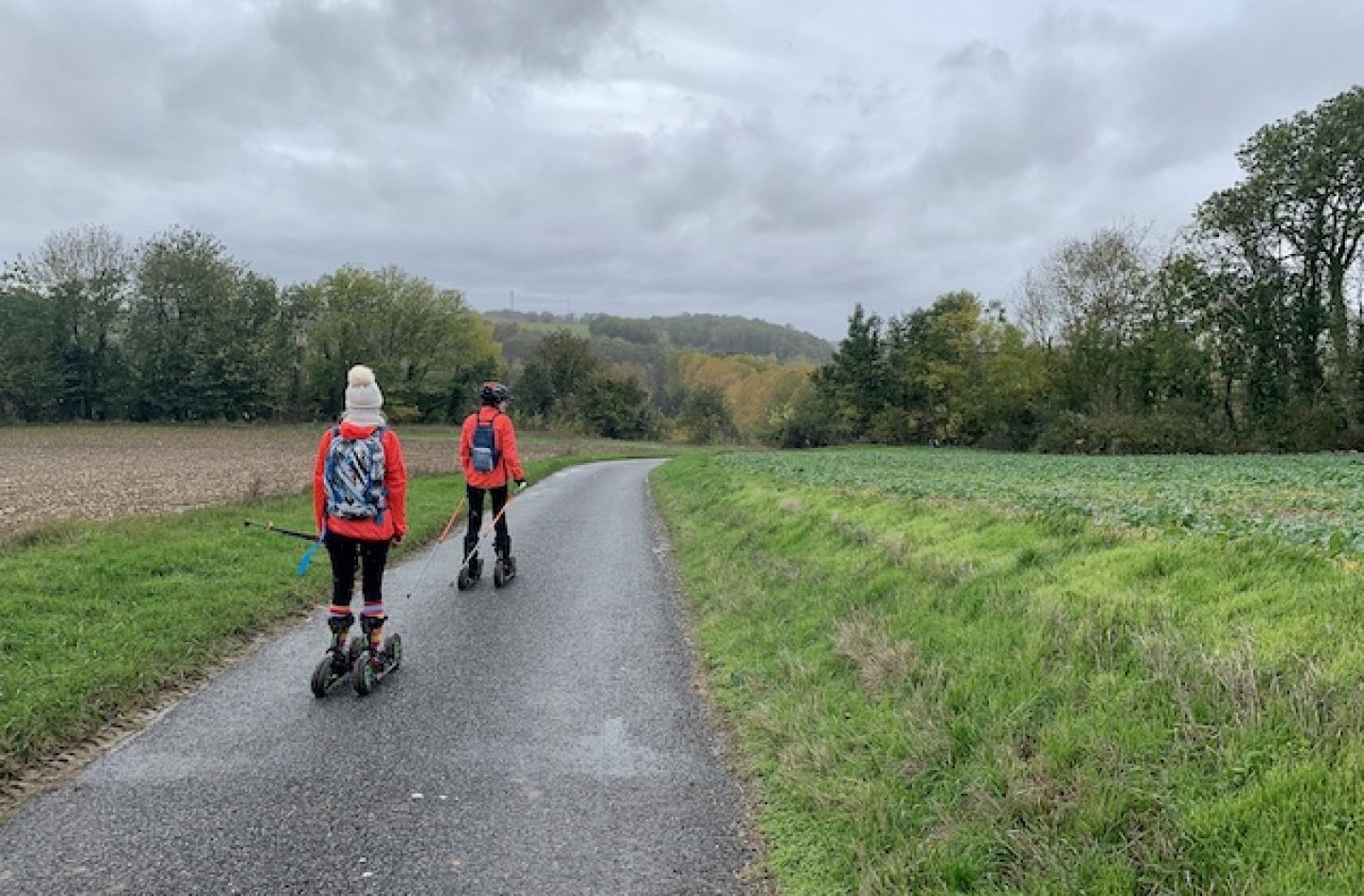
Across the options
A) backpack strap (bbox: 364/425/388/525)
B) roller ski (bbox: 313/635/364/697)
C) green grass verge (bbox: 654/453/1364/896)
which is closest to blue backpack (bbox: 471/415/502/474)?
backpack strap (bbox: 364/425/388/525)

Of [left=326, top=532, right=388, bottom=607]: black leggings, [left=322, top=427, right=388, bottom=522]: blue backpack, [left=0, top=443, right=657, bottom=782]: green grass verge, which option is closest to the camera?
[left=0, top=443, right=657, bottom=782]: green grass verge

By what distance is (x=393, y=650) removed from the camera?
647 cm

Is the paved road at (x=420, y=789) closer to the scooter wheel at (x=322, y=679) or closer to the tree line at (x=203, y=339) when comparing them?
the scooter wheel at (x=322, y=679)

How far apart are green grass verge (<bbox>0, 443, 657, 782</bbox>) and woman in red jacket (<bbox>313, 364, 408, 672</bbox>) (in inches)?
57.8

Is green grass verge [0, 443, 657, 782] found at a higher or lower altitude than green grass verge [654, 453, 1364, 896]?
lower

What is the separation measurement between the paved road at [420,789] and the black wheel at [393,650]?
148 mm

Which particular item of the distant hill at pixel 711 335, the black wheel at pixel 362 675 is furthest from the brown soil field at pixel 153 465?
the distant hill at pixel 711 335

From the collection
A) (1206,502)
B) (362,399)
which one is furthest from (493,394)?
(1206,502)

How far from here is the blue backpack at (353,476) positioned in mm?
5980

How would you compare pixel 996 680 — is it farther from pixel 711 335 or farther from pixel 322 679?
pixel 711 335

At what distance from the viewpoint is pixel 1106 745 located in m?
3.65

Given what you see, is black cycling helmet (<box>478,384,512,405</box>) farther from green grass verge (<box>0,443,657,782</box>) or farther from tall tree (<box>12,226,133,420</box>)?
tall tree (<box>12,226,133,420</box>)

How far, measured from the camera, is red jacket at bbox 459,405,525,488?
984cm

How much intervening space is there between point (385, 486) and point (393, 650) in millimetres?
1385
